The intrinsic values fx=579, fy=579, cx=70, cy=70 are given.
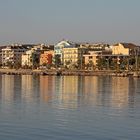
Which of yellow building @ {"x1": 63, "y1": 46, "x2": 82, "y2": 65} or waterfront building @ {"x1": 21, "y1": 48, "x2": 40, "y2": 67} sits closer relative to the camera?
yellow building @ {"x1": 63, "y1": 46, "x2": 82, "y2": 65}

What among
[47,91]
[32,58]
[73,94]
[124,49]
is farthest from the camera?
[32,58]

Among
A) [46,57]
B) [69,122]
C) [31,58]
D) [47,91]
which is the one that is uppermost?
[46,57]

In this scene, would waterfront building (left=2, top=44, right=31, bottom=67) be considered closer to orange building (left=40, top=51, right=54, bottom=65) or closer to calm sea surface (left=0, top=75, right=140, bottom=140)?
orange building (left=40, top=51, right=54, bottom=65)

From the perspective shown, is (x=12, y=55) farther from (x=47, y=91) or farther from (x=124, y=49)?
(x=47, y=91)

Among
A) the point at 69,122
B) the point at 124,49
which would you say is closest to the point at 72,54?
the point at 124,49

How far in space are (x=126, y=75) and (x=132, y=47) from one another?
3379 centimetres

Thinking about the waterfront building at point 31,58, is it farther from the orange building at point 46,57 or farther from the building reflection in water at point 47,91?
the building reflection in water at point 47,91

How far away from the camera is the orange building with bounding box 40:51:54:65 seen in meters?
133

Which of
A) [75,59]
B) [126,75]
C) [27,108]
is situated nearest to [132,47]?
[75,59]

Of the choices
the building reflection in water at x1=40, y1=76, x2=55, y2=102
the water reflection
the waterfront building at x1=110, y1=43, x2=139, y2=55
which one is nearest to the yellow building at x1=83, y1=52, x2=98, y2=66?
the waterfront building at x1=110, y1=43, x2=139, y2=55

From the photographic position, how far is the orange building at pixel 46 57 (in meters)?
133

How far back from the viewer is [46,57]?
135 m

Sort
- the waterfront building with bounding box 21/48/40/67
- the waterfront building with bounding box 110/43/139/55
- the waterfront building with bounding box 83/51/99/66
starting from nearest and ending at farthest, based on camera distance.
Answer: the waterfront building with bounding box 83/51/99/66
the waterfront building with bounding box 110/43/139/55
the waterfront building with bounding box 21/48/40/67

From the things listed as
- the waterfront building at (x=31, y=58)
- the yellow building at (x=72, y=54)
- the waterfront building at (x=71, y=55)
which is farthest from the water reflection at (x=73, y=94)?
the waterfront building at (x=31, y=58)
